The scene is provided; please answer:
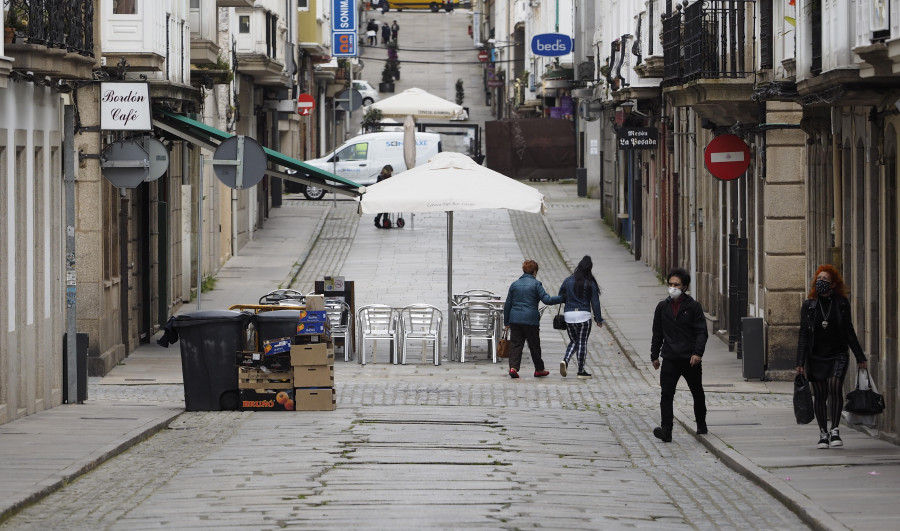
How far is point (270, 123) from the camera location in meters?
42.5

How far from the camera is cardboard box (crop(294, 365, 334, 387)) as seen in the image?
16.5 m

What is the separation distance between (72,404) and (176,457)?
4126mm

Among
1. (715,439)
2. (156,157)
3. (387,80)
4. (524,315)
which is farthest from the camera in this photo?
(387,80)

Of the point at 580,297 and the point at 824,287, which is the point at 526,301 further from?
the point at 824,287

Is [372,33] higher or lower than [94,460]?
higher

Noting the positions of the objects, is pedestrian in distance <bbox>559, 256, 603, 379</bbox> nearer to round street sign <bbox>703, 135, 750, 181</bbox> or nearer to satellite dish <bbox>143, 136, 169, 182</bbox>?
round street sign <bbox>703, 135, 750, 181</bbox>

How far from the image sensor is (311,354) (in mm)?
16312

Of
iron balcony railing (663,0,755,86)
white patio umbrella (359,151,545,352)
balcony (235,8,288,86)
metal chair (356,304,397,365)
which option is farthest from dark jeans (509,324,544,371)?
balcony (235,8,288,86)

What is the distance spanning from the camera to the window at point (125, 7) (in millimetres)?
21438

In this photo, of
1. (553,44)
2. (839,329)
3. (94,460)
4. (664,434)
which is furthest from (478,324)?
(553,44)

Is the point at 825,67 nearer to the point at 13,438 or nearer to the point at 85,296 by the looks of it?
the point at 13,438

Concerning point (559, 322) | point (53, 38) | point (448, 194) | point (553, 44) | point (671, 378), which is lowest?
point (671, 378)

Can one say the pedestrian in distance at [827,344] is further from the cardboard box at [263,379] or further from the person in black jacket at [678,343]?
the cardboard box at [263,379]

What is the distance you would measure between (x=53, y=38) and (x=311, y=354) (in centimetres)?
413
